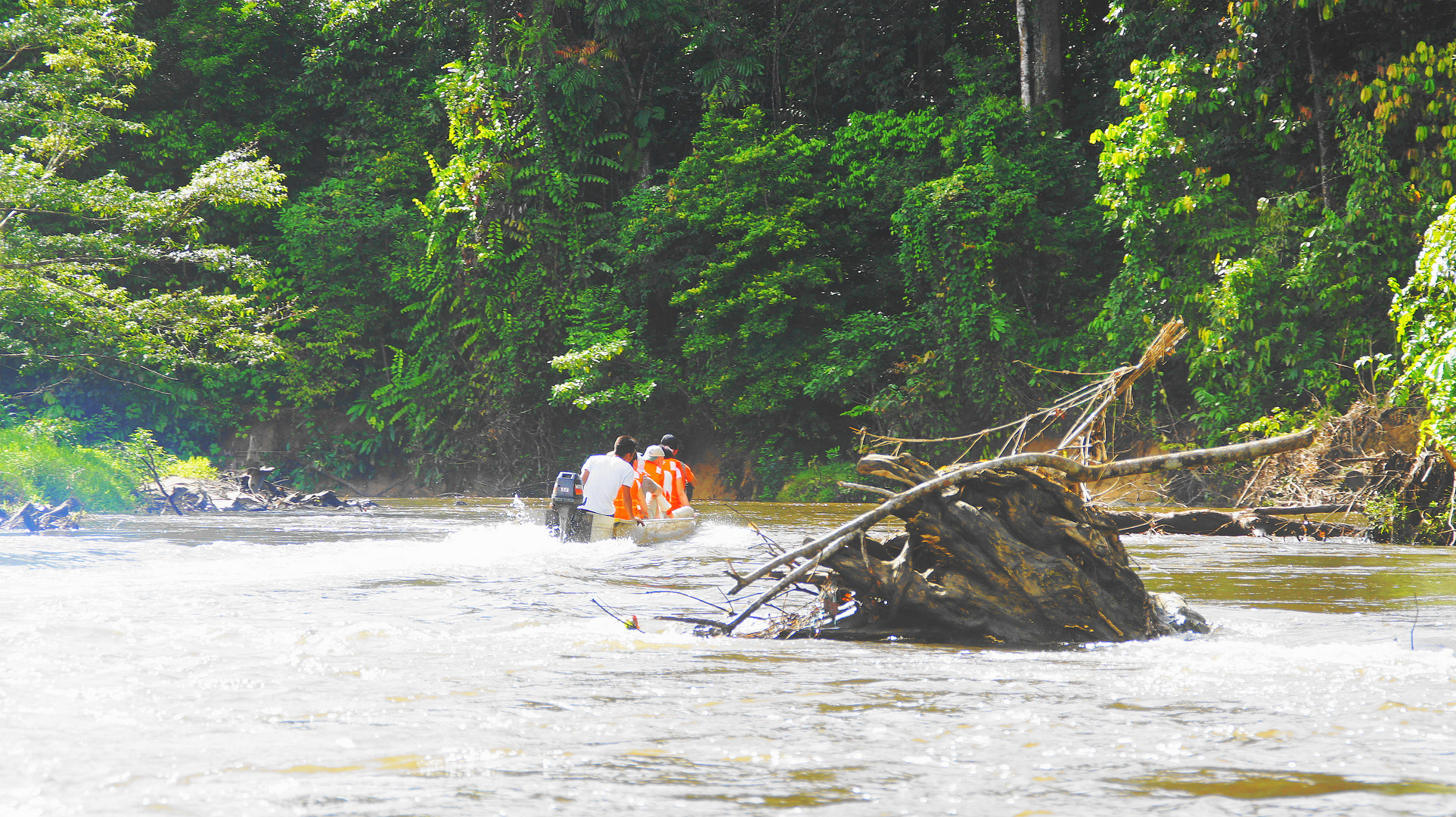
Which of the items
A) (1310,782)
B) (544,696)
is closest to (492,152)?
(544,696)

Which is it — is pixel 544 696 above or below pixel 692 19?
below

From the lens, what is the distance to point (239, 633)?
21.0 feet

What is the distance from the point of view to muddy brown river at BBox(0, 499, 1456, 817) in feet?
11.0

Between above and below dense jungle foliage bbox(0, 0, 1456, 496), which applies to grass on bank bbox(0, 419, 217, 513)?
below

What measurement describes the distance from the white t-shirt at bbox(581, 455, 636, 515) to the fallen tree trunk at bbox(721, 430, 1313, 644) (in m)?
6.65

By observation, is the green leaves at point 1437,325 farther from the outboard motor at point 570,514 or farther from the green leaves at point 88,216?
the green leaves at point 88,216

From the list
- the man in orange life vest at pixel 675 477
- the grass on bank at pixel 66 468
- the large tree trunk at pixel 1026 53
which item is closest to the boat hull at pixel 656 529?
the man in orange life vest at pixel 675 477

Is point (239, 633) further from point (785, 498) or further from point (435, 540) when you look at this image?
point (785, 498)

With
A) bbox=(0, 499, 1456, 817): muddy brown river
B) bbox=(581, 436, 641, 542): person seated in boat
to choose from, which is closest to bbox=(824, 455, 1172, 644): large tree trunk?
bbox=(0, 499, 1456, 817): muddy brown river

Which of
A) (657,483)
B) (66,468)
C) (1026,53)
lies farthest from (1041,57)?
(66,468)

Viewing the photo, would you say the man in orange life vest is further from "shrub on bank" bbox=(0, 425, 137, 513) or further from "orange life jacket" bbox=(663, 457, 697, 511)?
"shrub on bank" bbox=(0, 425, 137, 513)

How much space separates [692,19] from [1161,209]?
1294 cm

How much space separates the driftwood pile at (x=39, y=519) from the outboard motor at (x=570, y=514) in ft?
23.3

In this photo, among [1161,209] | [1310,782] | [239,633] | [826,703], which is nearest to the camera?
[1310,782]
